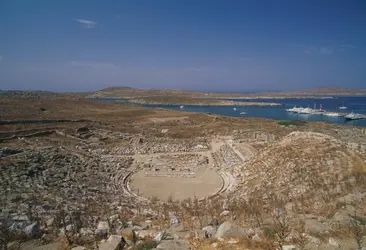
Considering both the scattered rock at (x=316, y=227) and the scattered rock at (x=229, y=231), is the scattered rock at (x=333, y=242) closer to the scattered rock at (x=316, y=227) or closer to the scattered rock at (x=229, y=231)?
the scattered rock at (x=316, y=227)

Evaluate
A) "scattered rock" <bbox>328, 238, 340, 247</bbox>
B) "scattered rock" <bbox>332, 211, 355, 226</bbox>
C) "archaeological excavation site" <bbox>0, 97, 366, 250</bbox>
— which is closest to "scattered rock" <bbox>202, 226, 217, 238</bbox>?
"archaeological excavation site" <bbox>0, 97, 366, 250</bbox>

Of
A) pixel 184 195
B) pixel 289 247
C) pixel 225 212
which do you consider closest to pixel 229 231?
pixel 289 247

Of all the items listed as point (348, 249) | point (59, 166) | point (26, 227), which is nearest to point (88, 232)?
point (26, 227)

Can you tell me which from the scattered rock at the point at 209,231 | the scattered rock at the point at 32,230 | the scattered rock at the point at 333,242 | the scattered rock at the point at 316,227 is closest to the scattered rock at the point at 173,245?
the scattered rock at the point at 209,231

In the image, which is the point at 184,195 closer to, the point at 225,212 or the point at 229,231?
the point at 225,212

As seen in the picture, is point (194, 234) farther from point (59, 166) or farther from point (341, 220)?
point (59, 166)

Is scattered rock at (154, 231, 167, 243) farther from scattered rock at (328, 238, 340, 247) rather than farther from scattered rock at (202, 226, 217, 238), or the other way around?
scattered rock at (328, 238, 340, 247)

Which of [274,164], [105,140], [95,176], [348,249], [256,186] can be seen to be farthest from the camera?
[105,140]
